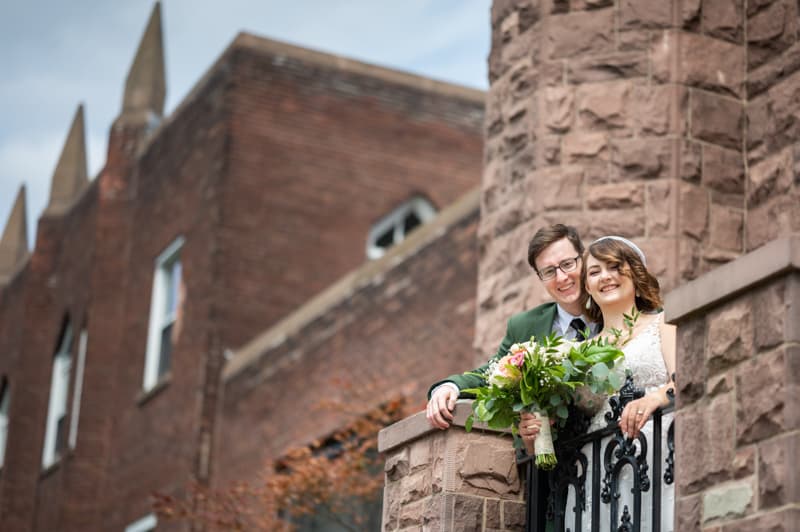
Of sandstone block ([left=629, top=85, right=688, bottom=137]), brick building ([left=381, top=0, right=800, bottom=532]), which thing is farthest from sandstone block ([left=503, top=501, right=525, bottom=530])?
sandstone block ([left=629, top=85, right=688, bottom=137])

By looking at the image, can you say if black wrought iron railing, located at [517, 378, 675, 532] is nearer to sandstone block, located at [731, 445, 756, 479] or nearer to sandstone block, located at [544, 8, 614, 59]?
sandstone block, located at [731, 445, 756, 479]

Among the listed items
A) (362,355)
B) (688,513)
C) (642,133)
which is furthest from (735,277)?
(362,355)

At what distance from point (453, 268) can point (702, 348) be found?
31.7 feet

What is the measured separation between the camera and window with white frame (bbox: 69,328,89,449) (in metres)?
22.7

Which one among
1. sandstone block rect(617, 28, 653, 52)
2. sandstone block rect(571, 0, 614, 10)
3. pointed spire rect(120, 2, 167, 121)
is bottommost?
sandstone block rect(617, 28, 653, 52)

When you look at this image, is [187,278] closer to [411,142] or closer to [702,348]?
[411,142]

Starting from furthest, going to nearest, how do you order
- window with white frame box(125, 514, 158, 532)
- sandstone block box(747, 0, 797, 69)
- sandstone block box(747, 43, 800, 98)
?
window with white frame box(125, 514, 158, 532), sandstone block box(747, 0, 797, 69), sandstone block box(747, 43, 800, 98)

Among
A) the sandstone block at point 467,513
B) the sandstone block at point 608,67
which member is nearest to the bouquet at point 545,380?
the sandstone block at point 467,513

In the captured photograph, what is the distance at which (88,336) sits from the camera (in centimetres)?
2270

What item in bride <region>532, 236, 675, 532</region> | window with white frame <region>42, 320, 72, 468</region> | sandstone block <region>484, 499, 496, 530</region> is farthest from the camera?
window with white frame <region>42, 320, 72, 468</region>

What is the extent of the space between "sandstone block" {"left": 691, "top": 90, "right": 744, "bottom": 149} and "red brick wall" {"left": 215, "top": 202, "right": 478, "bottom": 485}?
5.32m

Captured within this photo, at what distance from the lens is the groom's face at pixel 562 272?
6.56 metres

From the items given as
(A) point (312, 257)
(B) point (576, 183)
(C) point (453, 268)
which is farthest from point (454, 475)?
(A) point (312, 257)

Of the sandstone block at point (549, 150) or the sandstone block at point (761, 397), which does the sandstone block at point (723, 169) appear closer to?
the sandstone block at point (549, 150)
